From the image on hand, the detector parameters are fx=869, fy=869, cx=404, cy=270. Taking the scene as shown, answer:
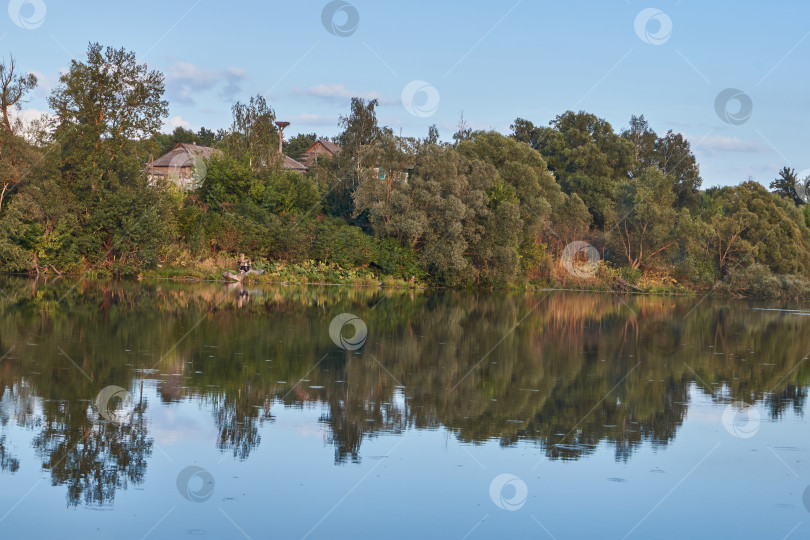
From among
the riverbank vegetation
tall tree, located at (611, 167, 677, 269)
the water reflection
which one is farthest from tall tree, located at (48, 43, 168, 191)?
tall tree, located at (611, 167, 677, 269)

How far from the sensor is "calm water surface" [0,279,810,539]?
7227mm

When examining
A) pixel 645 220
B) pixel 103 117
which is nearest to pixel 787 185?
pixel 645 220

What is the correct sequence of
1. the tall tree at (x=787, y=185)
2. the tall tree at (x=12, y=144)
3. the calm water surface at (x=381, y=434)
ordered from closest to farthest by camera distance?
the calm water surface at (x=381, y=434), the tall tree at (x=12, y=144), the tall tree at (x=787, y=185)

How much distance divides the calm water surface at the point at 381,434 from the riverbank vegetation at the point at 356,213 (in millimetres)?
18296

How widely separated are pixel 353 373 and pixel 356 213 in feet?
103

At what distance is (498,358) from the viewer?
673 inches

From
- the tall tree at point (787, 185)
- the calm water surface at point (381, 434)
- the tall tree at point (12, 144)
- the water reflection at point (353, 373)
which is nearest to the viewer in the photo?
the calm water surface at point (381, 434)

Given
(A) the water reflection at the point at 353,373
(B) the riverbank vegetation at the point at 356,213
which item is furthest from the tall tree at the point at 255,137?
(A) the water reflection at the point at 353,373

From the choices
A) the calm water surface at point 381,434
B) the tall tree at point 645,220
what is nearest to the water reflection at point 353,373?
the calm water surface at point 381,434

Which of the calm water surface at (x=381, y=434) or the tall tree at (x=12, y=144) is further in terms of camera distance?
the tall tree at (x=12, y=144)

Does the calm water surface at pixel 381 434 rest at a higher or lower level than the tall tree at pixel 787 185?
lower

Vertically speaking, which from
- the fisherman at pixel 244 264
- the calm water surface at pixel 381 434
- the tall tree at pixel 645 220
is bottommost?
the calm water surface at pixel 381 434

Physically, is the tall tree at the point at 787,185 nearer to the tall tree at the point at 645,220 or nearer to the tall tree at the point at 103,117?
the tall tree at the point at 645,220

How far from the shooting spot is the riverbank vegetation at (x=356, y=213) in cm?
3756
